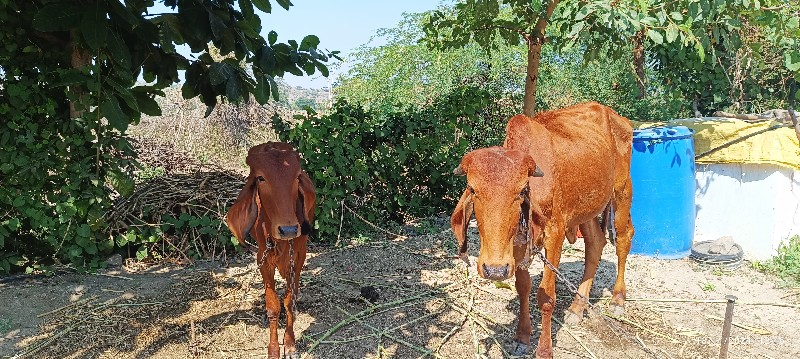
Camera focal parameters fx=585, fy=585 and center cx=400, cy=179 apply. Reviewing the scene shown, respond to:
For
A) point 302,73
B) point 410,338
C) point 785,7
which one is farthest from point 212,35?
point 785,7

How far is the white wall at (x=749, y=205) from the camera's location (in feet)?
Answer: 18.0

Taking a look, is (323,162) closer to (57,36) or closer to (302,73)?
(302,73)

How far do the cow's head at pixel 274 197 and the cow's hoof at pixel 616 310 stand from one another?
2.49 m

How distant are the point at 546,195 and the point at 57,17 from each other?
3159 mm

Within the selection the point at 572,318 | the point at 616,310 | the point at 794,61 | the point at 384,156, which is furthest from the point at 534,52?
the point at 572,318

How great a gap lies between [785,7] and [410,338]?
367 cm

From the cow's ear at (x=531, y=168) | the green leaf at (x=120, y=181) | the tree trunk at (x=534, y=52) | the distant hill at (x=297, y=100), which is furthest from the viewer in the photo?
the distant hill at (x=297, y=100)

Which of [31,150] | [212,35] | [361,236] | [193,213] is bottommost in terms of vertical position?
[361,236]

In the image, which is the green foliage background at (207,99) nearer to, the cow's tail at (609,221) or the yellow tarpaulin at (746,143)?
the yellow tarpaulin at (746,143)

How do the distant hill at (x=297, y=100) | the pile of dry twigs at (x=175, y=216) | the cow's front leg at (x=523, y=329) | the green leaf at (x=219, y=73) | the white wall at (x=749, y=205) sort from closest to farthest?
the cow's front leg at (x=523, y=329)
the green leaf at (x=219, y=73)
the white wall at (x=749, y=205)
the pile of dry twigs at (x=175, y=216)
the distant hill at (x=297, y=100)

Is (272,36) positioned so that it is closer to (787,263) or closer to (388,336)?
(388,336)

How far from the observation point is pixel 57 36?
4.92 m

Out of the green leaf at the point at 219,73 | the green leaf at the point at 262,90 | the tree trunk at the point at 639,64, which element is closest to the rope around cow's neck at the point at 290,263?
the green leaf at the point at 262,90

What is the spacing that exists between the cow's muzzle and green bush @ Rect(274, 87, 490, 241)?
348 cm
